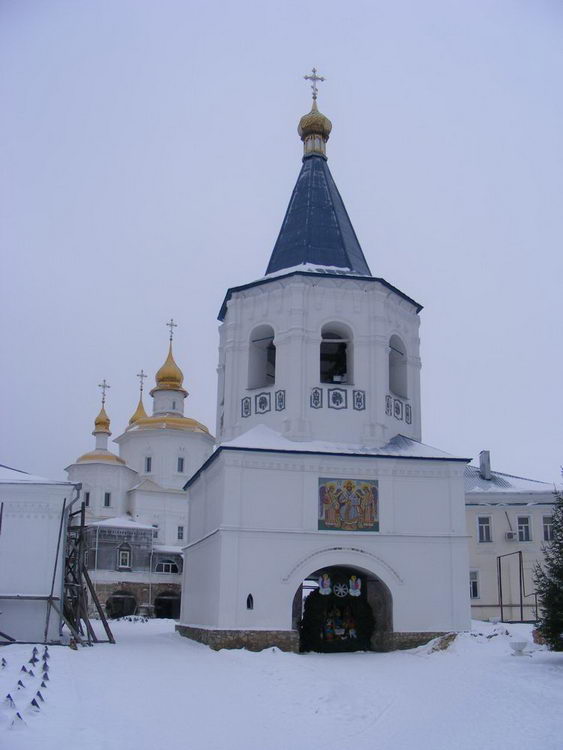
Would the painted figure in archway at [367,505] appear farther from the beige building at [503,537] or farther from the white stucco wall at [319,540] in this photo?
the beige building at [503,537]

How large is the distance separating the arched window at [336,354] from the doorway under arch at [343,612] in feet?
14.2

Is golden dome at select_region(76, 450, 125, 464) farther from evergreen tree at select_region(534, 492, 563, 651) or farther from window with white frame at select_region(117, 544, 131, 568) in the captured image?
evergreen tree at select_region(534, 492, 563, 651)

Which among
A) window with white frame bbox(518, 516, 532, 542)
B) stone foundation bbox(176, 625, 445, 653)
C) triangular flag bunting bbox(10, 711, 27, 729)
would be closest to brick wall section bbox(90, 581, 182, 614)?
window with white frame bbox(518, 516, 532, 542)

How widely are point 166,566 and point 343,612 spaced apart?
23321 mm

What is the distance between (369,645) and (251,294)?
8183 millimetres

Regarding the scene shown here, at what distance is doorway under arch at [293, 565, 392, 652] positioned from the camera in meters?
18.0

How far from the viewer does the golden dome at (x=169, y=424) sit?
44.0 meters

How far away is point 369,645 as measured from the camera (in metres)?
18.0

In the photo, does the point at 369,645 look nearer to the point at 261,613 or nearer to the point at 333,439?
the point at 261,613

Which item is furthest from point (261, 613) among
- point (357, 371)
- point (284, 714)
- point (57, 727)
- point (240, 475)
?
point (57, 727)

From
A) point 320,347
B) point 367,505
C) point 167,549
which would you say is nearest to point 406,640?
point 367,505

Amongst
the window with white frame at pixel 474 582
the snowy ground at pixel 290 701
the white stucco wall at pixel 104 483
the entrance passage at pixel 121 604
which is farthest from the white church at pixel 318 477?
the white stucco wall at pixel 104 483

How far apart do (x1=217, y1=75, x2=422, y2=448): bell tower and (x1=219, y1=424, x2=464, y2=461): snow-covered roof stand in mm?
169

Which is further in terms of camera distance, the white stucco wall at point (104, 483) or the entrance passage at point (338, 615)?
the white stucco wall at point (104, 483)
